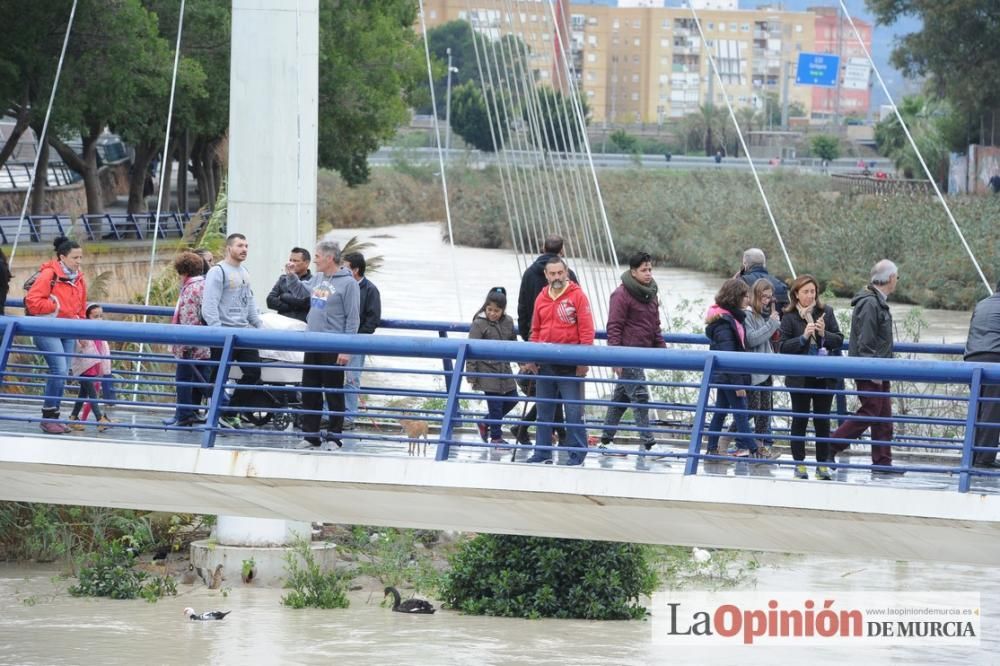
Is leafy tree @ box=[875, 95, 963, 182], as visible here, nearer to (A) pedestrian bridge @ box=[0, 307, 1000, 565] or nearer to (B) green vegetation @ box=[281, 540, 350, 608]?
(B) green vegetation @ box=[281, 540, 350, 608]

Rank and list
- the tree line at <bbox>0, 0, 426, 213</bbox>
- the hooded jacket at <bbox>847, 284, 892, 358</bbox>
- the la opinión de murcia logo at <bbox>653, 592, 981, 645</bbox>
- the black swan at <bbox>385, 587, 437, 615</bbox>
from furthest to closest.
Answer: the tree line at <bbox>0, 0, 426, 213</bbox> → the black swan at <bbox>385, 587, 437, 615</bbox> → the la opinión de murcia logo at <bbox>653, 592, 981, 645</bbox> → the hooded jacket at <bbox>847, 284, 892, 358</bbox>

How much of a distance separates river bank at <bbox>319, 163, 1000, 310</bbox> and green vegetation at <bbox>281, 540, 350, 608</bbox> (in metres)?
A: 28.0

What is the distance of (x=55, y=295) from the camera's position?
1115cm

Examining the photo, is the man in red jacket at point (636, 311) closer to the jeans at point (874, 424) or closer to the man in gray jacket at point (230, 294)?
the jeans at point (874, 424)

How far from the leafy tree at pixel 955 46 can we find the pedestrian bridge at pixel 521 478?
42.5 m

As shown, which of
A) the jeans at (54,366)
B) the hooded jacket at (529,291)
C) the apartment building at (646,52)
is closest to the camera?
the jeans at (54,366)

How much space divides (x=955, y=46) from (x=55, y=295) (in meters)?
44.3

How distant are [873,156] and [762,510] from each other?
105547mm

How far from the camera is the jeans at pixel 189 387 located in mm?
10883

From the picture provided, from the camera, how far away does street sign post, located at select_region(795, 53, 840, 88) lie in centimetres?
9625

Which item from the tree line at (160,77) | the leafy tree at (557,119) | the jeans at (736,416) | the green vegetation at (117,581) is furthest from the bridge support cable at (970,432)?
the tree line at (160,77)

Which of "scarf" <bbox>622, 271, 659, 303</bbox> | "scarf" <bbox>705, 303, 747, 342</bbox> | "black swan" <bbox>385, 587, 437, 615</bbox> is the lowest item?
"black swan" <bbox>385, 587, 437, 615</bbox>

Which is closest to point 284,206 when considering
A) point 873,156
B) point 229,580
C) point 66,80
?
point 229,580

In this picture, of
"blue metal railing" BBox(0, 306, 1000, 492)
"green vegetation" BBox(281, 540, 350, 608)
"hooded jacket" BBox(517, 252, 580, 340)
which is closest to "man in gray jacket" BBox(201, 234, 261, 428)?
"blue metal railing" BBox(0, 306, 1000, 492)
